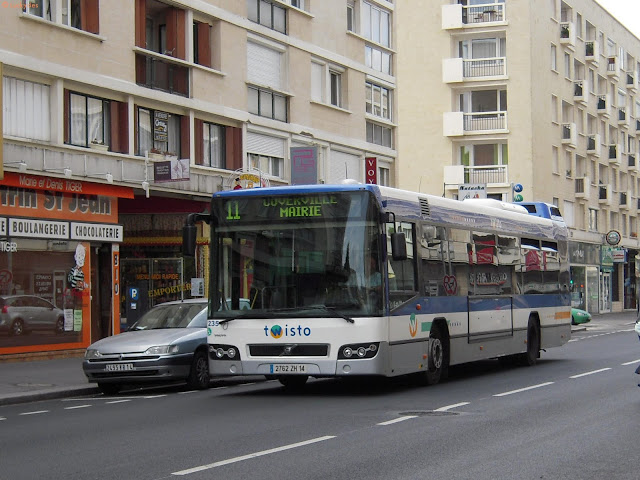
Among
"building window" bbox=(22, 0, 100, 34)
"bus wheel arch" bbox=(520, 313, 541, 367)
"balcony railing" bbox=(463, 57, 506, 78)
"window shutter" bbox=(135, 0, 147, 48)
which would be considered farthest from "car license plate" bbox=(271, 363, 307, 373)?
"balcony railing" bbox=(463, 57, 506, 78)

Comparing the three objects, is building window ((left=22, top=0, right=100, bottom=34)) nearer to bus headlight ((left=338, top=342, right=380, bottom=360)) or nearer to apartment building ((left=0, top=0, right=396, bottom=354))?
apartment building ((left=0, top=0, right=396, bottom=354))

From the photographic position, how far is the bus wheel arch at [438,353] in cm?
1711

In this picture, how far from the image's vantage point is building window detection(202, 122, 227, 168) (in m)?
30.0

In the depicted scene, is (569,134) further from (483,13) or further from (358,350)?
(358,350)

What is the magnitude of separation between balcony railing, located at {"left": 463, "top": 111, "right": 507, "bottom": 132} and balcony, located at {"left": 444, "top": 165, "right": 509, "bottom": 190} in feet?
7.09

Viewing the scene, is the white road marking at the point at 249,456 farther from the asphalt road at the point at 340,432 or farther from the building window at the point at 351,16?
the building window at the point at 351,16

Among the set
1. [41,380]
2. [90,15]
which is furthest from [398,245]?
[90,15]

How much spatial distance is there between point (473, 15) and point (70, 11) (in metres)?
39.7

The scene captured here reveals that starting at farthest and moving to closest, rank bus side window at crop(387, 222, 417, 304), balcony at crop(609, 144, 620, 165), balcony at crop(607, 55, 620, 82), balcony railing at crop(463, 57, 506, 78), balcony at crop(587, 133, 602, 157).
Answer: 1. balcony at crop(607, 55, 620, 82)
2. balcony at crop(609, 144, 620, 165)
3. balcony at crop(587, 133, 602, 157)
4. balcony railing at crop(463, 57, 506, 78)
5. bus side window at crop(387, 222, 417, 304)

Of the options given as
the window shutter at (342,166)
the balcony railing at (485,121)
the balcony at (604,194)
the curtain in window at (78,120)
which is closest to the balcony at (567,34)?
the balcony railing at (485,121)

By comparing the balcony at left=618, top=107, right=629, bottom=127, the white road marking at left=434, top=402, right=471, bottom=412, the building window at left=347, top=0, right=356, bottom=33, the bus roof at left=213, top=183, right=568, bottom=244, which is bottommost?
the white road marking at left=434, top=402, right=471, bottom=412

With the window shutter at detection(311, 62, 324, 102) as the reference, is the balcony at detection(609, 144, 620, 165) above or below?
above

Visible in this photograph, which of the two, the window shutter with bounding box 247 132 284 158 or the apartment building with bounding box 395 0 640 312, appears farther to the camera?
the apartment building with bounding box 395 0 640 312

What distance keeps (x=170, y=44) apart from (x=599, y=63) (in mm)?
47683
